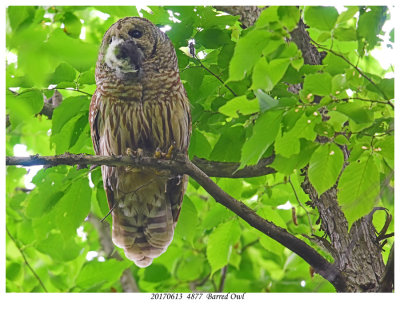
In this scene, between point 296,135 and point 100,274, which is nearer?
point 296,135

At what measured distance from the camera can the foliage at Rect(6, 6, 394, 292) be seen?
5.15 feet

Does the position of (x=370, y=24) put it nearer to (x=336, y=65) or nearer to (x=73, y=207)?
(x=336, y=65)

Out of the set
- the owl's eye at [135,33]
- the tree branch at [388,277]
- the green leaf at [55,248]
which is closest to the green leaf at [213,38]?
the owl's eye at [135,33]

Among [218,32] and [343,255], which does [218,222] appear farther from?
[218,32]

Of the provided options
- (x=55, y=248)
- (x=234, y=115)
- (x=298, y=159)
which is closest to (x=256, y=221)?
(x=298, y=159)

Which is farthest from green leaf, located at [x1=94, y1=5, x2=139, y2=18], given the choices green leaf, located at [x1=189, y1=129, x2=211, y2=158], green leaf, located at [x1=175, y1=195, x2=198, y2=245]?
green leaf, located at [x1=175, y1=195, x2=198, y2=245]

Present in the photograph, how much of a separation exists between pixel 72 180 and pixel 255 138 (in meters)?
1.08

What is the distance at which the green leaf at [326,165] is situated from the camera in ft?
5.86

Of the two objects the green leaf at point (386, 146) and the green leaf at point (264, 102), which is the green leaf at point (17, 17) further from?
the green leaf at point (386, 146)

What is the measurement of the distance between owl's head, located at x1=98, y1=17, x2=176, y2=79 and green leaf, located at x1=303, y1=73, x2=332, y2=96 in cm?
95

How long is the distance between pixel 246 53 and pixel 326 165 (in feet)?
1.73

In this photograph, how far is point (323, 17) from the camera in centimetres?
171
